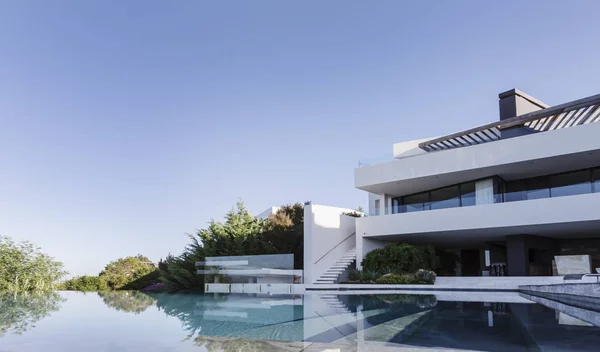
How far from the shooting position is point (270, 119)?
2188 cm

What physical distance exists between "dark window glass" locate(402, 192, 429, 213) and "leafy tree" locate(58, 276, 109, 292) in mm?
15829

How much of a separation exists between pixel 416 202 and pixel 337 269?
223 inches

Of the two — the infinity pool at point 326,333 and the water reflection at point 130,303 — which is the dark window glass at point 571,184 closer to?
the infinity pool at point 326,333

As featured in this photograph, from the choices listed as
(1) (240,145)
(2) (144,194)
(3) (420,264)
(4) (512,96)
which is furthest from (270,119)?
(4) (512,96)

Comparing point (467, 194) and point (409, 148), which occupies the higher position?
point (409, 148)

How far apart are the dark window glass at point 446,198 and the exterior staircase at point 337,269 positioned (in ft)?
15.2

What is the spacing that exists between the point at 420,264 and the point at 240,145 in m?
9.59

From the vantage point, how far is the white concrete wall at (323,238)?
838 inches

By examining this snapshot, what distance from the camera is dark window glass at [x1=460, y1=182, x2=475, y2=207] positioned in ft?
64.8

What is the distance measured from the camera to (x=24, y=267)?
63.6 ft

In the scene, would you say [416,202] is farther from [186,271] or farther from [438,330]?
[438,330]

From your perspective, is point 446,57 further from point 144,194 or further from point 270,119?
point 144,194

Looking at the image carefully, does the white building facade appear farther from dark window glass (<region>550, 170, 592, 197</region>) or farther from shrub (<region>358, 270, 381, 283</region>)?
shrub (<region>358, 270, 381, 283</region>)

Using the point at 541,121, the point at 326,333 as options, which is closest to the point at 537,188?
the point at 541,121
